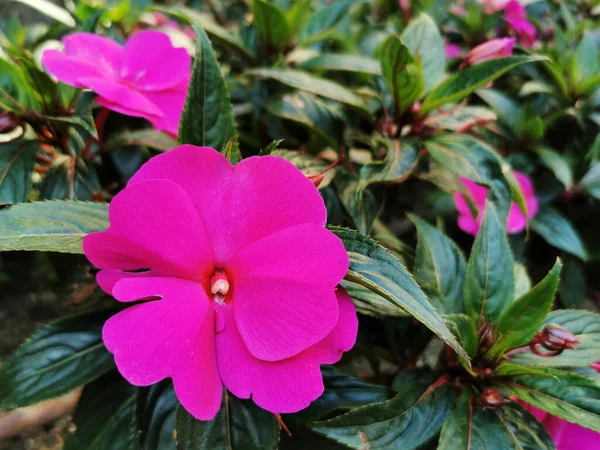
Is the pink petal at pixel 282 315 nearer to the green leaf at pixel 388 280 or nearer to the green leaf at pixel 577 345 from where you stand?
the green leaf at pixel 388 280

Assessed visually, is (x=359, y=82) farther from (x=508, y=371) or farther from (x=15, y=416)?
(x=15, y=416)

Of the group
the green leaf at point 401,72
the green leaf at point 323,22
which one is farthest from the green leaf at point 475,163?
the green leaf at point 323,22

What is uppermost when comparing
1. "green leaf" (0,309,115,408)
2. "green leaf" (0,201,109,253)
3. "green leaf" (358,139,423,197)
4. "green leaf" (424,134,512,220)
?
"green leaf" (424,134,512,220)

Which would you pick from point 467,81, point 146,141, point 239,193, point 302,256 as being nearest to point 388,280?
point 302,256

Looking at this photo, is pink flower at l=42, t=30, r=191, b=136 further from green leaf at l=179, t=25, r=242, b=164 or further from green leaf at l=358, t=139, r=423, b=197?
green leaf at l=358, t=139, r=423, b=197

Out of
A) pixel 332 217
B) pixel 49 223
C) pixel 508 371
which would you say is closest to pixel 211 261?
pixel 49 223

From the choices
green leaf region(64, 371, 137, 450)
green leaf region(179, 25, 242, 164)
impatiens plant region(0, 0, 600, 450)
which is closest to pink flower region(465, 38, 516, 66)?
impatiens plant region(0, 0, 600, 450)
